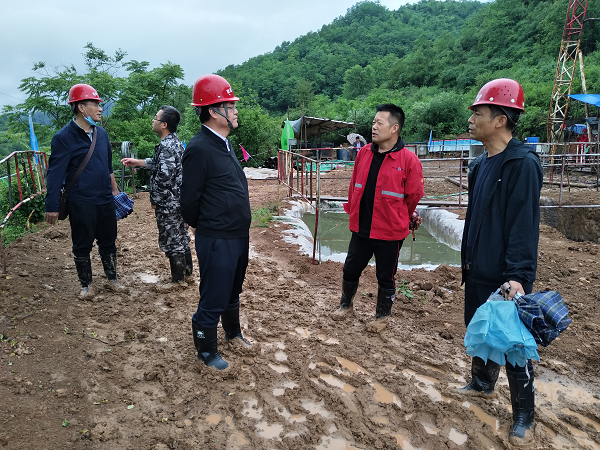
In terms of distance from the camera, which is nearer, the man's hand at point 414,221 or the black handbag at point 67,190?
the man's hand at point 414,221

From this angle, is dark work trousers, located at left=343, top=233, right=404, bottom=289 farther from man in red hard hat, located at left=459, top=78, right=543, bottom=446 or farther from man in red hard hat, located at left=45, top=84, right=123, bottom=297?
man in red hard hat, located at left=45, top=84, right=123, bottom=297

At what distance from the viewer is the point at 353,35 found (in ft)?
309

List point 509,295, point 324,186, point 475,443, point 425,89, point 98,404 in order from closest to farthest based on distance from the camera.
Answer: point 509,295, point 475,443, point 98,404, point 324,186, point 425,89

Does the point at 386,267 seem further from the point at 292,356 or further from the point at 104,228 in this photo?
the point at 104,228

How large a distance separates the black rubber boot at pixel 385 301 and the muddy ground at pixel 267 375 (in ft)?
0.61

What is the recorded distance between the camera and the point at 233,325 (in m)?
3.13

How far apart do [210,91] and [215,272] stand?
1188 millimetres

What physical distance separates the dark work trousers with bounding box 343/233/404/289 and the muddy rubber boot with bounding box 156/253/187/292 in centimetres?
180

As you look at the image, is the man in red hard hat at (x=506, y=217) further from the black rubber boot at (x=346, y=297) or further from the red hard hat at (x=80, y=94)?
the red hard hat at (x=80, y=94)

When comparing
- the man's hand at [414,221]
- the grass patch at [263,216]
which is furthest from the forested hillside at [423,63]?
the man's hand at [414,221]

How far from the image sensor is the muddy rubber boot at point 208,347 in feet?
9.11

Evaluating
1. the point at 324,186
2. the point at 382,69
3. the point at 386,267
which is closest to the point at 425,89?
the point at 382,69

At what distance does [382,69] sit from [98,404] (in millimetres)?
72113

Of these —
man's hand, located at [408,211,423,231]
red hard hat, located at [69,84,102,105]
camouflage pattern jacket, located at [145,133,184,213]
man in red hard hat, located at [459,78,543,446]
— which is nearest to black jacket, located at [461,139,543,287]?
man in red hard hat, located at [459,78,543,446]
